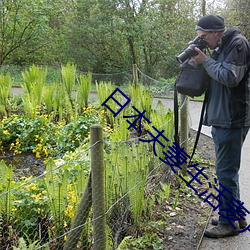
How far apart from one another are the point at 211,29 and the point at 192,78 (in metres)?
0.43

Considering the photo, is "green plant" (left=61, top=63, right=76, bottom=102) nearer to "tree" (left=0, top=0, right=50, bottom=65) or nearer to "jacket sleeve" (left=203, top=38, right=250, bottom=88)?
"jacket sleeve" (left=203, top=38, right=250, bottom=88)

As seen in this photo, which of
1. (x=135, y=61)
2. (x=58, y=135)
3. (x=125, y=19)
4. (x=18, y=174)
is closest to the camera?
(x=18, y=174)

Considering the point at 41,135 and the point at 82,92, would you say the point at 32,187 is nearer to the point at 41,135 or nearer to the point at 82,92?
the point at 41,135

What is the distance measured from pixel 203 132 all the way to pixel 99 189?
5.25m

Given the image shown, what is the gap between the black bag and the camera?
3.18 meters

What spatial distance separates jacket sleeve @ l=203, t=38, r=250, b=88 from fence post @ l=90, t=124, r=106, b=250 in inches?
43.4

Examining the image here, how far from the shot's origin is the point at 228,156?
3.17m

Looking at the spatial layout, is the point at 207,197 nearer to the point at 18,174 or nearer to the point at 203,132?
the point at 18,174

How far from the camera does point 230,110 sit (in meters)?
3.04

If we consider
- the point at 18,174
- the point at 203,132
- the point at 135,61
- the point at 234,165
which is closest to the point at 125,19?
the point at 135,61

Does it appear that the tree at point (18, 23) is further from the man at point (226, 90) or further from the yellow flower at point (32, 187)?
the man at point (226, 90)

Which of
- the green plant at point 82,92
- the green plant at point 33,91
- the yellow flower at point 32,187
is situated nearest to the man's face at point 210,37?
the yellow flower at point 32,187

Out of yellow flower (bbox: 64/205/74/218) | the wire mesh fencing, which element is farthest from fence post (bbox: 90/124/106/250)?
yellow flower (bbox: 64/205/74/218)

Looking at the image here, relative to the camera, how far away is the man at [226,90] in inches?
114
